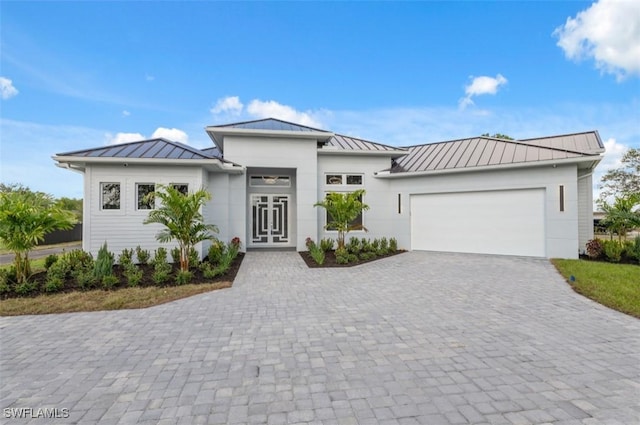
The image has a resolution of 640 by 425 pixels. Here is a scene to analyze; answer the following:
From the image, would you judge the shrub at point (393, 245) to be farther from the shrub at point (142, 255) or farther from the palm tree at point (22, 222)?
the palm tree at point (22, 222)

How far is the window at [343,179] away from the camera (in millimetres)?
12797

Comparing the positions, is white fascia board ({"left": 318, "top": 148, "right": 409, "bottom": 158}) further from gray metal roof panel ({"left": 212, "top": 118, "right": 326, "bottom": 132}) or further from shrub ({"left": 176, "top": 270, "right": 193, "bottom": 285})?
shrub ({"left": 176, "top": 270, "right": 193, "bottom": 285})

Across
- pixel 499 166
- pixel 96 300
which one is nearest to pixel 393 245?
pixel 499 166

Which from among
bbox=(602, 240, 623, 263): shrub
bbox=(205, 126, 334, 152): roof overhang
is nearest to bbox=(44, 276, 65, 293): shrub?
bbox=(205, 126, 334, 152): roof overhang

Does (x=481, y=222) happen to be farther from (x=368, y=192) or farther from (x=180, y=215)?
(x=180, y=215)

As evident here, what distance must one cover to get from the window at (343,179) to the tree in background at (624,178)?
65.4 ft

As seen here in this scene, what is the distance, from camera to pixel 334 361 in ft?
10.6

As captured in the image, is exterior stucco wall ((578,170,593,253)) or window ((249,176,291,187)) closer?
exterior stucco wall ((578,170,593,253))

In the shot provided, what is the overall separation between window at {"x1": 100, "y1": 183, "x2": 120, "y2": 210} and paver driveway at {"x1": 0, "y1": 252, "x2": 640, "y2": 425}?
217 inches

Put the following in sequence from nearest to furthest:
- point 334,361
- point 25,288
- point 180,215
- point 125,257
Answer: point 334,361 < point 25,288 < point 180,215 < point 125,257

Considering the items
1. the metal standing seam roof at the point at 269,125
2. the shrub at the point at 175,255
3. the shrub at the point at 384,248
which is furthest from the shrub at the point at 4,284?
the shrub at the point at 384,248

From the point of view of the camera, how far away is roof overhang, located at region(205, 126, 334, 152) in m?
11.3

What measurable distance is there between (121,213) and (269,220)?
19.3 feet

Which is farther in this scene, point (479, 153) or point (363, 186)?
point (363, 186)
